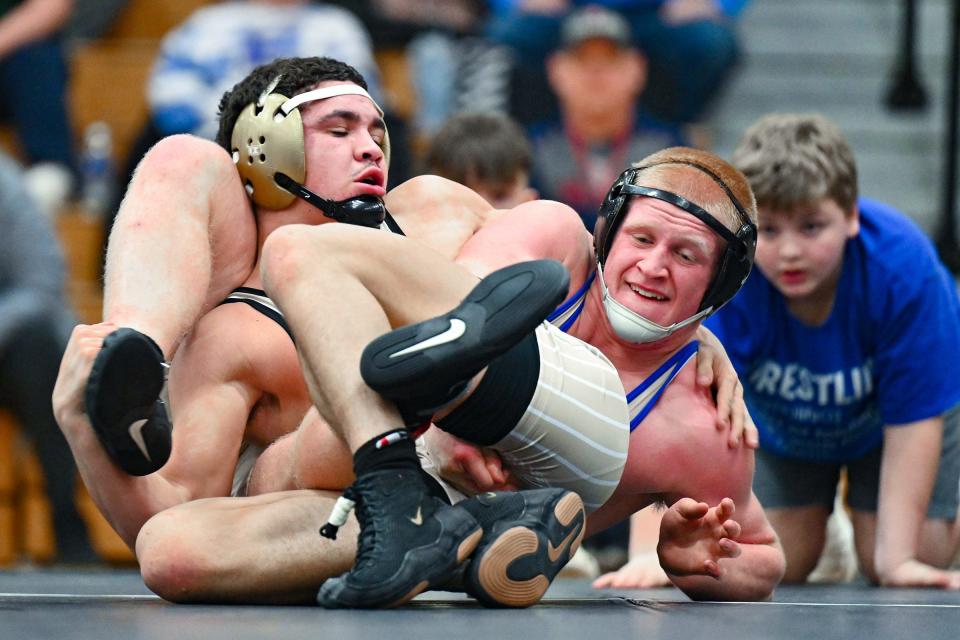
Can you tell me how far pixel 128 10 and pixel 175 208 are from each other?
4.31 m

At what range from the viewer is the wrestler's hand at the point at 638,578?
3.39 metres

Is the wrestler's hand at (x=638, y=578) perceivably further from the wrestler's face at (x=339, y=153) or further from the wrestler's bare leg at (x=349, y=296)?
the wrestler's bare leg at (x=349, y=296)

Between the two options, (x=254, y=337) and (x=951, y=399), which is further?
(x=951, y=399)

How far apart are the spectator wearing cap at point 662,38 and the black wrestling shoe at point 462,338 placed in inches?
149

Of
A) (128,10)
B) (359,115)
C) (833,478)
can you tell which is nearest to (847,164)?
(833,478)

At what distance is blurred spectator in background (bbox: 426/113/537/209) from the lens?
4438 mm

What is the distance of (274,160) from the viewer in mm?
2816

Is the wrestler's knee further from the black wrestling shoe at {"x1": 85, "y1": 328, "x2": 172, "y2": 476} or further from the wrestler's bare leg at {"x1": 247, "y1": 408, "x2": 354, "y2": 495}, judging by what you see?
the wrestler's bare leg at {"x1": 247, "y1": 408, "x2": 354, "y2": 495}

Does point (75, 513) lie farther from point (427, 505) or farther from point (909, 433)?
point (427, 505)

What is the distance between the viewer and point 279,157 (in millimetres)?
2816

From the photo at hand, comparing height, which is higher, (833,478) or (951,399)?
(951,399)

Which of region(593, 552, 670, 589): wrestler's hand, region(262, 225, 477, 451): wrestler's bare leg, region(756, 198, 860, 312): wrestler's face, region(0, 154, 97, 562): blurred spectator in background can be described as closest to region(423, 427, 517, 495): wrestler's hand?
region(262, 225, 477, 451): wrestler's bare leg

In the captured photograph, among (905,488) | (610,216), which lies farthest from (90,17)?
(610,216)

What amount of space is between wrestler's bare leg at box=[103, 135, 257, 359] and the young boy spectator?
1355mm
